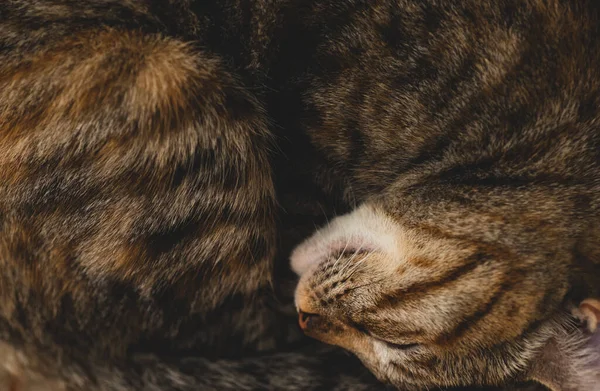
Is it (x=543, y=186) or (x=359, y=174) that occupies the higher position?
(x=543, y=186)

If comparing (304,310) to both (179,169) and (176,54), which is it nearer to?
(179,169)

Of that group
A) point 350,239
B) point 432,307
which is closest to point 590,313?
point 432,307

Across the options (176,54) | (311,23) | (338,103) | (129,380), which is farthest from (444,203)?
(129,380)

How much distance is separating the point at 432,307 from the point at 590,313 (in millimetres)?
315

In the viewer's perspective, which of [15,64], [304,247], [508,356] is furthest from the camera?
[304,247]

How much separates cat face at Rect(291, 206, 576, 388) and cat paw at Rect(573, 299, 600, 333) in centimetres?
5

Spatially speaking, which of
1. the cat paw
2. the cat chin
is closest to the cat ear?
the cat paw

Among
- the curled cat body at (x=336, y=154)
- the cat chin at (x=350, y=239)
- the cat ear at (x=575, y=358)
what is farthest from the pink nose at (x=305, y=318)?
the cat ear at (x=575, y=358)

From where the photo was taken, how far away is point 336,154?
145 centimetres

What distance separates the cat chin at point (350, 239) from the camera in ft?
4.45

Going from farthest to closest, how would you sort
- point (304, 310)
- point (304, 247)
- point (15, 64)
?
point (304, 247) → point (304, 310) → point (15, 64)

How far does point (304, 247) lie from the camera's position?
1.50 m

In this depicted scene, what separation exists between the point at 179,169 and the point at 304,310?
419mm

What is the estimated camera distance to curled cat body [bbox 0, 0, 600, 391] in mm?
1212
